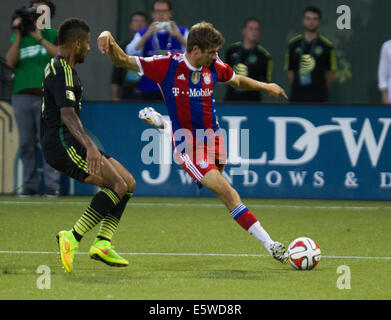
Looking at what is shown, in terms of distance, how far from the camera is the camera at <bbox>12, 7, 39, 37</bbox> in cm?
1158

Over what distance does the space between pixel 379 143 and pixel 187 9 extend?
13.5 feet

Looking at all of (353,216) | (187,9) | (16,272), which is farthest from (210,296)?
(187,9)

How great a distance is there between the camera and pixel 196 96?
25.1ft

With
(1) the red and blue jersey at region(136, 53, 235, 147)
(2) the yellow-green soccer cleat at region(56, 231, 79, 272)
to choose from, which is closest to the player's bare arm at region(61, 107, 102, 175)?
(2) the yellow-green soccer cleat at region(56, 231, 79, 272)

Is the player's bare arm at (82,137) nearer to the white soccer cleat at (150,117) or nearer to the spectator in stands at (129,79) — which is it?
the white soccer cleat at (150,117)

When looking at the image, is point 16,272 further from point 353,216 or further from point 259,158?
point 259,158

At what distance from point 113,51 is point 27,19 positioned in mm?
4873

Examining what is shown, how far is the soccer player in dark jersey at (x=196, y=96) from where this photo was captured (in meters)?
7.25

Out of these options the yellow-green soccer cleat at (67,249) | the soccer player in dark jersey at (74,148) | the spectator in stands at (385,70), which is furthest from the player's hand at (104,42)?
the spectator in stands at (385,70)

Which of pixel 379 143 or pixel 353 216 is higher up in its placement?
pixel 379 143

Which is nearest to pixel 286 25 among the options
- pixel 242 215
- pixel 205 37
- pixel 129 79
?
pixel 129 79

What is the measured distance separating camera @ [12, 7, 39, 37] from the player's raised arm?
4.48 m
